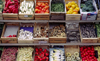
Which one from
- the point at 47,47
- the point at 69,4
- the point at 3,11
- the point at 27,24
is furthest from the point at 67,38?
the point at 3,11

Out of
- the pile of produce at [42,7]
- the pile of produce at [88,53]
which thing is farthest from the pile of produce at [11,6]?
the pile of produce at [88,53]

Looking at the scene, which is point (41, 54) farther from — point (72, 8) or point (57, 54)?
point (72, 8)

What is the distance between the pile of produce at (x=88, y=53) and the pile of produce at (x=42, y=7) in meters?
1.45

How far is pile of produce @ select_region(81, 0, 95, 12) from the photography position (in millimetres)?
3855

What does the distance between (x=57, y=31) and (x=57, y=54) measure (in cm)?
63

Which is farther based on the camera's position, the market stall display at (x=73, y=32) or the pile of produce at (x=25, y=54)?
the market stall display at (x=73, y=32)

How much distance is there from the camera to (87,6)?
3963 mm

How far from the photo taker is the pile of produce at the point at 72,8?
3.80 m

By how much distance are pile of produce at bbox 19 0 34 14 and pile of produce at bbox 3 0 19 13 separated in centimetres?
13

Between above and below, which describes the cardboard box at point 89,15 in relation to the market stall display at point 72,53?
above

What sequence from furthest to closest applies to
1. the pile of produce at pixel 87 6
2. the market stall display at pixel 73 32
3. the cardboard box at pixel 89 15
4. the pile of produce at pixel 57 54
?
the market stall display at pixel 73 32 → the pile of produce at pixel 57 54 → the pile of produce at pixel 87 6 → the cardboard box at pixel 89 15

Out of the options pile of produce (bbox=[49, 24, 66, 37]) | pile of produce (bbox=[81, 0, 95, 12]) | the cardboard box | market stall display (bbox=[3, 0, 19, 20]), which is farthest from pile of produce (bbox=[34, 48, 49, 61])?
pile of produce (bbox=[81, 0, 95, 12])

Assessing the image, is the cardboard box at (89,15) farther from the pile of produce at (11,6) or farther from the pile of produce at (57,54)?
the pile of produce at (11,6)

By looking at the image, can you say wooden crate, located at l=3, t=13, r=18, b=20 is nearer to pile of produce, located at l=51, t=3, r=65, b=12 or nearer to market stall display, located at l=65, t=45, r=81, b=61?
pile of produce, located at l=51, t=3, r=65, b=12
